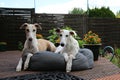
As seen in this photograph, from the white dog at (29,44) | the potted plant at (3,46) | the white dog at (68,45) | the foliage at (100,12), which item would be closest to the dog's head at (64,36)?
the white dog at (68,45)

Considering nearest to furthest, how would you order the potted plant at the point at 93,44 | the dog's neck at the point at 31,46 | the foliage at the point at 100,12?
the dog's neck at the point at 31,46 < the potted plant at the point at 93,44 < the foliage at the point at 100,12

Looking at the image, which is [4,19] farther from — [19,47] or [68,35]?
[68,35]

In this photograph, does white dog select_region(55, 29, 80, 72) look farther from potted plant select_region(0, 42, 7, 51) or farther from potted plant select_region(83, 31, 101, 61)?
potted plant select_region(0, 42, 7, 51)

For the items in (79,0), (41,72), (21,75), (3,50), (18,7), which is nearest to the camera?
(21,75)

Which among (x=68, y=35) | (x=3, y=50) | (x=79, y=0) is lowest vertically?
(x=3, y=50)

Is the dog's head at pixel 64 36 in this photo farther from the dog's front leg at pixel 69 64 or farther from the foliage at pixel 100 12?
the foliage at pixel 100 12

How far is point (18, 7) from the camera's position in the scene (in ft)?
37.6

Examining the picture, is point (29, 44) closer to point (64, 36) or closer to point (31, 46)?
point (31, 46)

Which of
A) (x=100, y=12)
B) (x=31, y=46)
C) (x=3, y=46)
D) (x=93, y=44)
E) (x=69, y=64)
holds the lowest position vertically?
(x=3, y=46)

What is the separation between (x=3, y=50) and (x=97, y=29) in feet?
12.0

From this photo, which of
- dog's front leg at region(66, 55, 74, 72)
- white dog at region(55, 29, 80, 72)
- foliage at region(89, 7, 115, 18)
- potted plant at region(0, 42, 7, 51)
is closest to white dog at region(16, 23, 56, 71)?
white dog at region(55, 29, 80, 72)

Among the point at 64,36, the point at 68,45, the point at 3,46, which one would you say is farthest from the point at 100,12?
the point at 64,36

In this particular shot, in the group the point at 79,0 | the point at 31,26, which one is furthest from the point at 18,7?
the point at 31,26

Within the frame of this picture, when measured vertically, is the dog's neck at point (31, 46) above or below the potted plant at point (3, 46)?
above
